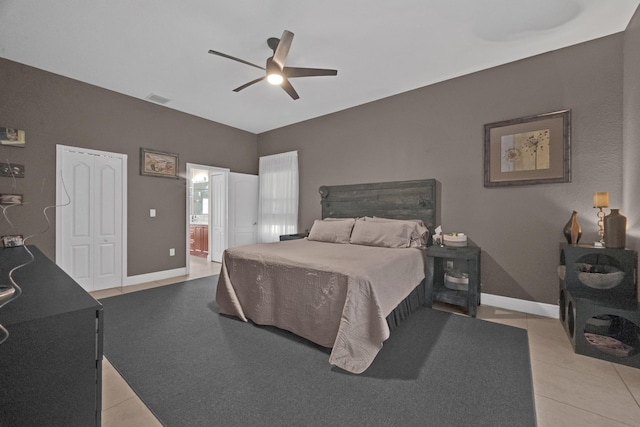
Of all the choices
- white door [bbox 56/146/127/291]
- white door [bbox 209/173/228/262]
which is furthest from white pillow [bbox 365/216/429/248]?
white door [bbox 56/146/127/291]

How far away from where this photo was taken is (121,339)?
7.75 ft

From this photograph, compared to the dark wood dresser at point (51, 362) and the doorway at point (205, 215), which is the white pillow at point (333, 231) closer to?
the doorway at point (205, 215)

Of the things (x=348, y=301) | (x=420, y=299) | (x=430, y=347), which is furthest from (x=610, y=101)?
(x=348, y=301)

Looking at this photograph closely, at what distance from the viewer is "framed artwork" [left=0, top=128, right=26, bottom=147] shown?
309 cm

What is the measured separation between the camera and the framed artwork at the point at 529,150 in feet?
9.32

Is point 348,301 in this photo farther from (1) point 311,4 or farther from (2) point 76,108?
(2) point 76,108

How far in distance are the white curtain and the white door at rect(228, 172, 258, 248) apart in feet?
0.50

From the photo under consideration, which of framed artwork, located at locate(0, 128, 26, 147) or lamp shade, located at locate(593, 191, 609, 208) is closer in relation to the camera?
lamp shade, located at locate(593, 191, 609, 208)

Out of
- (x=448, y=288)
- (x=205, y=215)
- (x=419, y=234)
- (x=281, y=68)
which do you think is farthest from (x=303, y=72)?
(x=205, y=215)

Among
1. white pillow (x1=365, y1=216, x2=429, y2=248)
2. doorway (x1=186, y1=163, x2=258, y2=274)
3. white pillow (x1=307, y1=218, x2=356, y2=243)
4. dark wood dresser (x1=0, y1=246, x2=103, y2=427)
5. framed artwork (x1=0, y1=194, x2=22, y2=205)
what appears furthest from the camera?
doorway (x1=186, y1=163, x2=258, y2=274)

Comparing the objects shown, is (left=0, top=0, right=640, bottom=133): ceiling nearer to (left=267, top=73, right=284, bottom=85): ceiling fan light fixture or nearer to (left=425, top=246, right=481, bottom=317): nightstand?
(left=267, top=73, right=284, bottom=85): ceiling fan light fixture

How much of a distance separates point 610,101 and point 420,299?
2712mm

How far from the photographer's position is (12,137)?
3145 millimetres

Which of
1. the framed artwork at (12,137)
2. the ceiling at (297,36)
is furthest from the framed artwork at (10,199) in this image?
the ceiling at (297,36)
